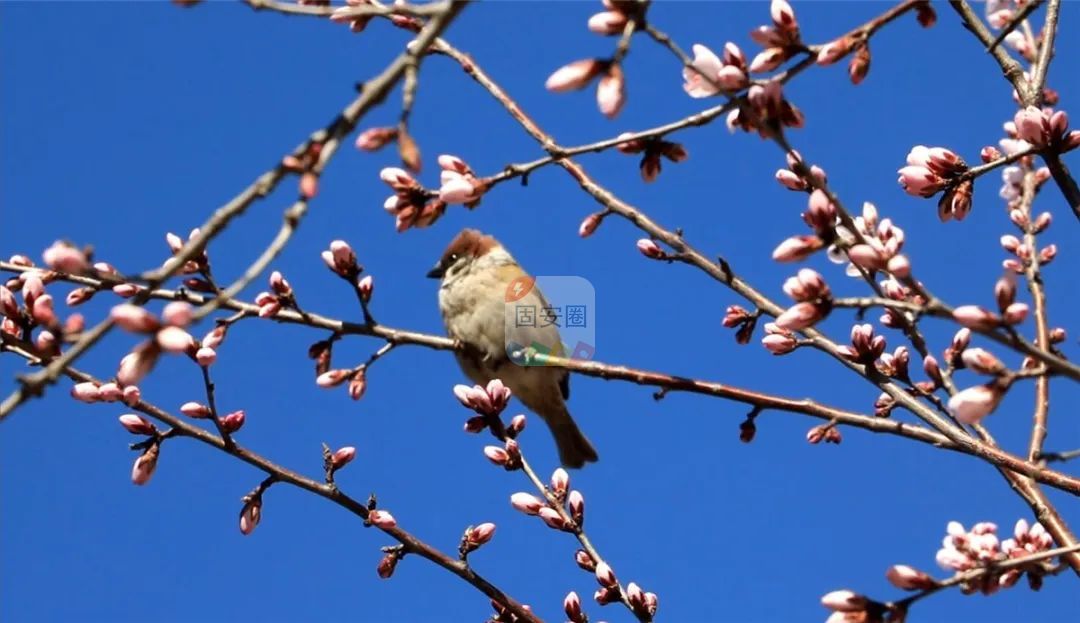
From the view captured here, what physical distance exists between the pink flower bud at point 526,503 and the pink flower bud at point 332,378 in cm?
72

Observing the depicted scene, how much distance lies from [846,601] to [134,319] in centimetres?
132

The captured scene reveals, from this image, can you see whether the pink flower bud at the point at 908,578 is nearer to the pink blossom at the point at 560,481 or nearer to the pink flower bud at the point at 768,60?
the pink flower bud at the point at 768,60

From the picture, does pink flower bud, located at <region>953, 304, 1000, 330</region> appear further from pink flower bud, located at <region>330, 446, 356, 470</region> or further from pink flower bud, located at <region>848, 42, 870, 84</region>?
pink flower bud, located at <region>330, 446, 356, 470</region>

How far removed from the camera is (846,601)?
6.91ft

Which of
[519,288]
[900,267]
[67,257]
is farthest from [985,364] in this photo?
[519,288]

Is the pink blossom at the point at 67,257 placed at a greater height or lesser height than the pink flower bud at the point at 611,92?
lesser

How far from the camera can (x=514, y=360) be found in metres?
4.74

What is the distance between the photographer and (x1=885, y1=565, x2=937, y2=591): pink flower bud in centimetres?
208

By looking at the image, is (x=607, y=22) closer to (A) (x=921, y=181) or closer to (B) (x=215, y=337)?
(A) (x=921, y=181)

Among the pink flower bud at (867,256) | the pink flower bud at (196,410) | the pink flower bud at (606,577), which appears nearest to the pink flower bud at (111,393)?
the pink flower bud at (196,410)

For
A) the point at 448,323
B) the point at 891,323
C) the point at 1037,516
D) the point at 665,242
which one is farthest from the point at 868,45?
the point at 448,323

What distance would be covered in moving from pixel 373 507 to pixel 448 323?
165 cm

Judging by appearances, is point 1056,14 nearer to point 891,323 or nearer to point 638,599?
point 891,323

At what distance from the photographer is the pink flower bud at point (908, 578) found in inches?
82.0
